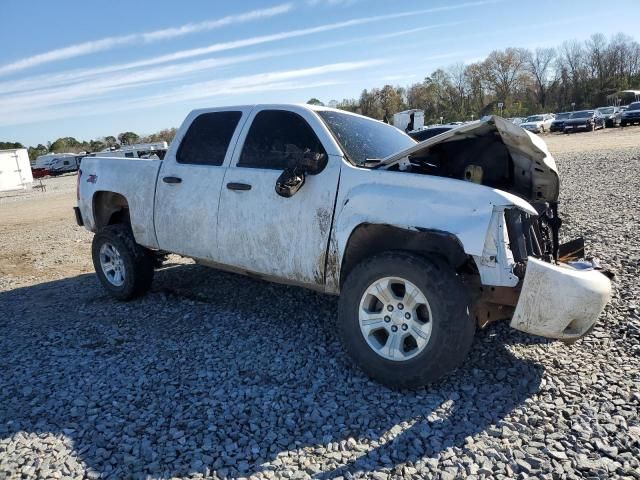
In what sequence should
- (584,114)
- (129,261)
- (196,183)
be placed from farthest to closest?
1. (584,114)
2. (129,261)
3. (196,183)

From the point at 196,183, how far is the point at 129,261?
54.4 inches

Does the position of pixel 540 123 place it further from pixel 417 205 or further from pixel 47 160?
pixel 417 205

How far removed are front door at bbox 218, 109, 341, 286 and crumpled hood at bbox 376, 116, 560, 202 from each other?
60 centimetres

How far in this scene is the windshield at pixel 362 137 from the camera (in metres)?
4.30

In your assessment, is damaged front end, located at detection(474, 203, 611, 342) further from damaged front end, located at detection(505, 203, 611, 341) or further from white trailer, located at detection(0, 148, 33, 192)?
white trailer, located at detection(0, 148, 33, 192)

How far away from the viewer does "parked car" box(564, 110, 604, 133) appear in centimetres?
4050

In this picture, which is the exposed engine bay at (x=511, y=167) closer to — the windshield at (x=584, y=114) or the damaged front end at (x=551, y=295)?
the damaged front end at (x=551, y=295)

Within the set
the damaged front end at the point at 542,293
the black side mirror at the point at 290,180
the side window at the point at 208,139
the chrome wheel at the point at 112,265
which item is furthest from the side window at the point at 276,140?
the chrome wheel at the point at 112,265

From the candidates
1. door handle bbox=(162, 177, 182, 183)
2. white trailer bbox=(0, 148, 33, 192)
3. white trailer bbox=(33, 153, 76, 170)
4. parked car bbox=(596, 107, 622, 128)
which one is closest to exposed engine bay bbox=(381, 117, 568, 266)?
door handle bbox=(162, 177, 182, 183)

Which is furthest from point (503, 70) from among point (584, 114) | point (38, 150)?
point (38, 150)

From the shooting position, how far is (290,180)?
13.2 feet

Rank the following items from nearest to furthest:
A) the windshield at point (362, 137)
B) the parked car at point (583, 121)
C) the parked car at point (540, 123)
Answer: the windshield at point (362, 137), the parked car at point (583, 121), the parked car at point (540, 123)

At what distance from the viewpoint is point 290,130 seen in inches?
176

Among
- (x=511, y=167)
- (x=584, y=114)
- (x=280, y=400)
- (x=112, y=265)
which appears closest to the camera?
(x=280, y=400)
